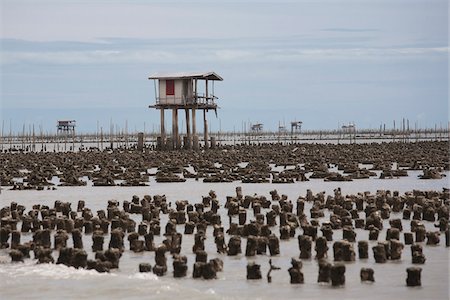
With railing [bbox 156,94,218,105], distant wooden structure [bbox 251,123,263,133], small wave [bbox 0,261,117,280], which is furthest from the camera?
distant wooden structure [bbox 251,123,263,133]

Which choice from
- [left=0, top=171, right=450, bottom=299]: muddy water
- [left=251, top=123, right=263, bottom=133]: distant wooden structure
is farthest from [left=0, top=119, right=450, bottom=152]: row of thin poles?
[left=0, top=171, right=450, bottom=299]: muddy water

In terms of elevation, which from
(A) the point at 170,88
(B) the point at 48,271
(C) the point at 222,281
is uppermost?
(A) the point at 170,88

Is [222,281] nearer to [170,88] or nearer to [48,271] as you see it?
[48,271]

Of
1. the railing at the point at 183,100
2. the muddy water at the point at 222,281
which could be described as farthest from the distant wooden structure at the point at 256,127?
the muddy water at the point at 222,281

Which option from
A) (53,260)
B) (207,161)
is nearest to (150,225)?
(53,260)

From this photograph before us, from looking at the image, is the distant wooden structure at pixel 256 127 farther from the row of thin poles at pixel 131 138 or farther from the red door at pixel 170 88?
the red door at pixel 170 88

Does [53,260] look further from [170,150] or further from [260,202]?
[170,150]

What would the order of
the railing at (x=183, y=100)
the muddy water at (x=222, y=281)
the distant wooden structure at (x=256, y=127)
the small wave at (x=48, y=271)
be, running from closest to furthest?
the muddy water at (x=222, y=281) < the small wave at (x=48, y=271) < the railing at (x=183, y=100) < the distant wooden structure at (x=256, y=127)

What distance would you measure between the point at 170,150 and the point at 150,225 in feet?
162

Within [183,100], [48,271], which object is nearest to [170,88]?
[183,100]

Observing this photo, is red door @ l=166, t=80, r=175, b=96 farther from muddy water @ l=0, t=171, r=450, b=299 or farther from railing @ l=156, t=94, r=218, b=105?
muddy water @ l=0, t=171, r=450, b=299

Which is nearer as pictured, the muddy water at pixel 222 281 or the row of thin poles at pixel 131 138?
the muddy water at pixel 222 281

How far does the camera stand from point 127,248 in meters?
21.6

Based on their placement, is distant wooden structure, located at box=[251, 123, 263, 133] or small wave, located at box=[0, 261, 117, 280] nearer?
small wave, located at box=[0, 261, 117, 280]
